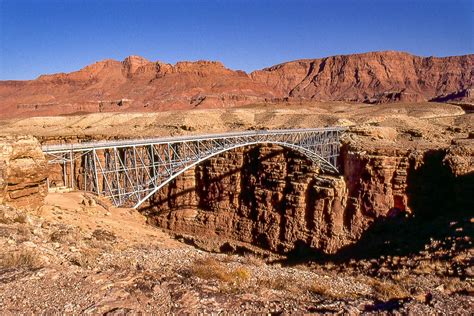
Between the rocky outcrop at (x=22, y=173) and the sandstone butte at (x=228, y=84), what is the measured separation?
8669 cm

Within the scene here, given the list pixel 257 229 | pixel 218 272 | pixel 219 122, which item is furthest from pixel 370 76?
pixel 218 272

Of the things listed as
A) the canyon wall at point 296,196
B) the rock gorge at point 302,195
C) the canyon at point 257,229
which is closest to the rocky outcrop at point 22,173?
the canyon at point 257,229

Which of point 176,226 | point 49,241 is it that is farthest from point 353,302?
Answer: point 176,226

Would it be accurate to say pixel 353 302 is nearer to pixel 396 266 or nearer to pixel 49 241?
pixel 396 266

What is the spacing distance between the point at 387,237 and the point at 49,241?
19.3 meters

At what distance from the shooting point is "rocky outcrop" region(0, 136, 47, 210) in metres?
12.3

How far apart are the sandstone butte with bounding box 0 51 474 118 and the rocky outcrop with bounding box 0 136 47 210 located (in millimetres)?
86686

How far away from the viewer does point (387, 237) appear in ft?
75.6

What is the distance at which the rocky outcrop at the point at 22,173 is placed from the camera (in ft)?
40.3

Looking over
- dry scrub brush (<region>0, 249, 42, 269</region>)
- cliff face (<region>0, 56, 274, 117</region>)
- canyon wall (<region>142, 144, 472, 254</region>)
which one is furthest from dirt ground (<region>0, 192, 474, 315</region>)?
cliff face (<region>0, 56, 274, 117</region>)

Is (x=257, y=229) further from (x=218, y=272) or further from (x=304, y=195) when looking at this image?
(x=218, y=272)

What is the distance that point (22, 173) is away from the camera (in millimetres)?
12766

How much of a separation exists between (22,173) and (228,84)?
111165 mm

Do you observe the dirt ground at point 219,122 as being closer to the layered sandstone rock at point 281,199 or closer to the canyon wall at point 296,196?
the layered sandstone rock at point 281,199
